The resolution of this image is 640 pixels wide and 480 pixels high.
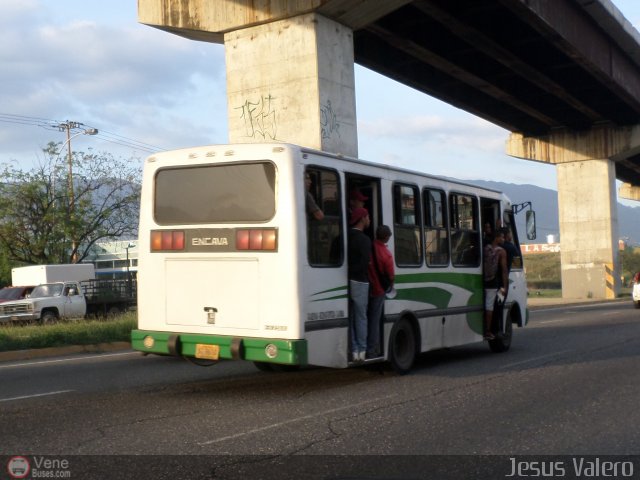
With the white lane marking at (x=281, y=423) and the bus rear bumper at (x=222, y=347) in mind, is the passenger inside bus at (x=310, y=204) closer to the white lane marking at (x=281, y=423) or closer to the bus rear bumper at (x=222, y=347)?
the bus rear bumper at (x=222, y=347)

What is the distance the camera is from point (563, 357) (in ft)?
44.7

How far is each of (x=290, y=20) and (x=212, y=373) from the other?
8.82m

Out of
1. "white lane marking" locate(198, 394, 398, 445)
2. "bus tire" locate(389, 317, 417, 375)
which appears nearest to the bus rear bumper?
"white lane marking" locate(198, 394, 398, 445)

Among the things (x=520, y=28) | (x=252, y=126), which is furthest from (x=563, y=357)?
(x=520, y=28)

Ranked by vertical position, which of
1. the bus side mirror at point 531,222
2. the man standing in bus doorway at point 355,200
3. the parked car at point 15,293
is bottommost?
the parked car at point 15,293

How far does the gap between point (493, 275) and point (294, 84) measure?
6294mm

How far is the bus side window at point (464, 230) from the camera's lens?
42.9ft

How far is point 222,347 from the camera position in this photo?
31.5ft

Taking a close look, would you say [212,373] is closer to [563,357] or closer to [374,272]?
[374,272]

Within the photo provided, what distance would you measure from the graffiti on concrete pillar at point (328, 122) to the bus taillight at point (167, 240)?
753 cm

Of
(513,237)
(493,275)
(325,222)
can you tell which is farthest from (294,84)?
(325,222)

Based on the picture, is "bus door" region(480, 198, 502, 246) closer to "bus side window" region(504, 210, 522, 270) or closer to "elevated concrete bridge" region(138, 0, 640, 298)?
"bus side window" region(504, 210, 522, 270)

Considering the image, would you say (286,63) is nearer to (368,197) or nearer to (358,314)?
(368,197)

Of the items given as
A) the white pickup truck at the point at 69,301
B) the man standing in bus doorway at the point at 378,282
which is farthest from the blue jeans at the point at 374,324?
the white pickup truck at the point at 69,301
